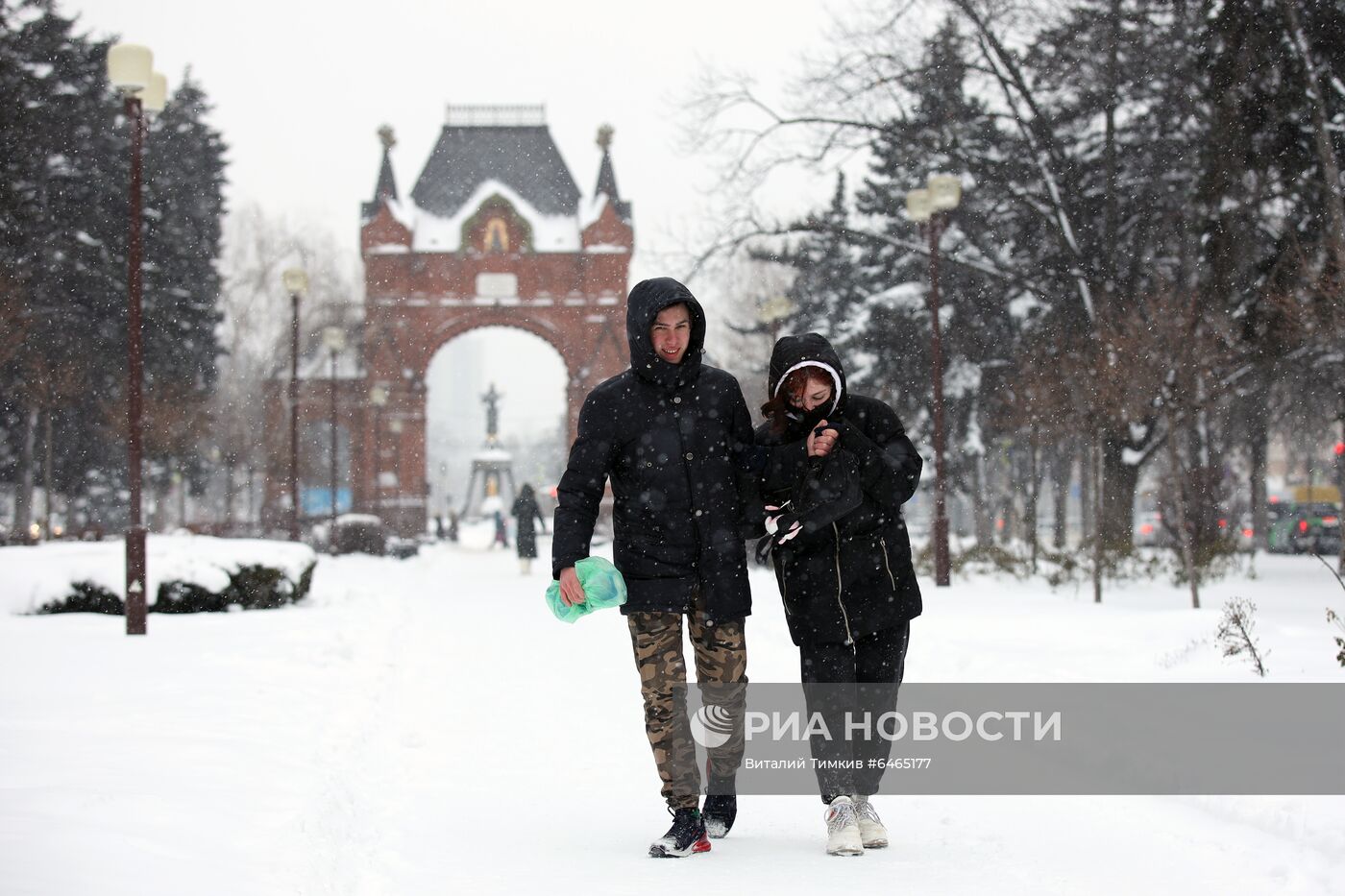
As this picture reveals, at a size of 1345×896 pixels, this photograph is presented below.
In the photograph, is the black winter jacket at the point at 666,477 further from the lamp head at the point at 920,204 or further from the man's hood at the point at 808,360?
the lamp head at the point at 920,204

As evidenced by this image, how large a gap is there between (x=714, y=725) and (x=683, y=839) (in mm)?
434

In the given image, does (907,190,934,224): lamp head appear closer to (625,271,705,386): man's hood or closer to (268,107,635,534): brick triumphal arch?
(625,271,705,386): man's hood

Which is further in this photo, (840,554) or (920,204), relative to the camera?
(920,204)

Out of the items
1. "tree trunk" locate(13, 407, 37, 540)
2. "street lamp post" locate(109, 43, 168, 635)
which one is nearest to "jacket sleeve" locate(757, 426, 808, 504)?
"street lamp post" locate(109, 43, 168, 635)

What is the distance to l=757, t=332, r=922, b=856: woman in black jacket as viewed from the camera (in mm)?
4746

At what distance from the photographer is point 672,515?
4.84 m

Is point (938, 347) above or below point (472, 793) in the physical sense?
above

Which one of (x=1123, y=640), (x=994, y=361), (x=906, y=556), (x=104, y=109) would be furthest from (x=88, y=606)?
(x=104, y=109)

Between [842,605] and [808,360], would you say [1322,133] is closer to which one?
[808,360]

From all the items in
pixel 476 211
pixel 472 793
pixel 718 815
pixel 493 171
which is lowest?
pixel 472 793

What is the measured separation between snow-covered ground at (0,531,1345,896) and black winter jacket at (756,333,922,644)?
34.2 inches

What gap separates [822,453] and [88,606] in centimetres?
1032

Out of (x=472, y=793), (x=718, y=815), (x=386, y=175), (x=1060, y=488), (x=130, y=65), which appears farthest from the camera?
(x=386, y=175)

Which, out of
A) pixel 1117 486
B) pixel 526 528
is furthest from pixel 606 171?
pixel 1117 486
